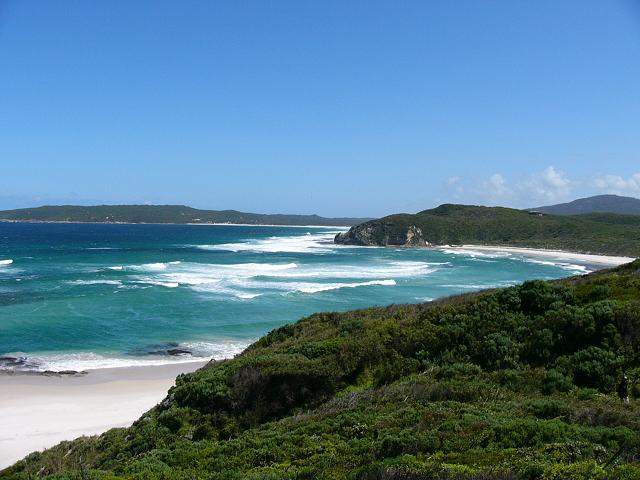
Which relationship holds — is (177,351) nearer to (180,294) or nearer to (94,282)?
(180,294)

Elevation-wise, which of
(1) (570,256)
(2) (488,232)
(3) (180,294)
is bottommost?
(3) (180,294)

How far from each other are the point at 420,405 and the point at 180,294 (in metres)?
34.1

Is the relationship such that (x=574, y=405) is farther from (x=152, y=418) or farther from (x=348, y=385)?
(x=152, y=418)

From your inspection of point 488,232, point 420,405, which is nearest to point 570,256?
point 488,232

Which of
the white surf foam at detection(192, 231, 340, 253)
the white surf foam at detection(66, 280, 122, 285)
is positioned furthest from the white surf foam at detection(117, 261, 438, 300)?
the white surf foam at detection(192, 231, 340, 253)

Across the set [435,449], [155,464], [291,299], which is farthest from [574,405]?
[291,299]

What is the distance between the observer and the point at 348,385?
434 inches

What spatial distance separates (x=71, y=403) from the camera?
18375 millimetres

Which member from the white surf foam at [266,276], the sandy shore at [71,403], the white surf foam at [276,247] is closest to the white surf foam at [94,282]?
the white surf foam at [266,276]

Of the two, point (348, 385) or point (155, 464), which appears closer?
point (155, 464)

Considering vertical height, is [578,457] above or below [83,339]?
above

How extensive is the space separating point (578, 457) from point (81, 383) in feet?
64.5

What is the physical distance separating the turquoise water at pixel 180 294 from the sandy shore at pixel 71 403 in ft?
6.37

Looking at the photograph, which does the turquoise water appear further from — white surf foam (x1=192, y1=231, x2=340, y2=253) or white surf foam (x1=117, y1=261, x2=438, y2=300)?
white surf foam (x1=192, y1=231, x2=340, y2=253)
